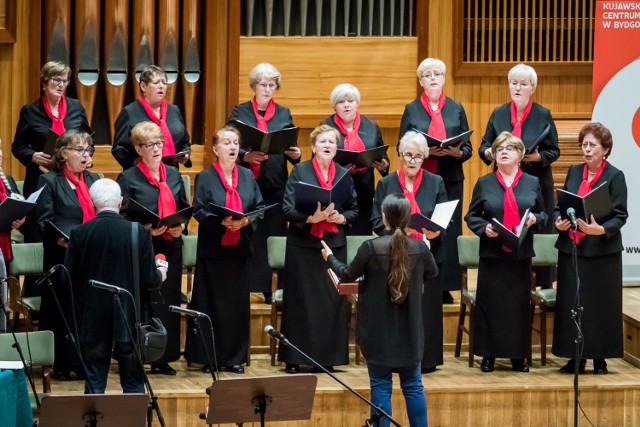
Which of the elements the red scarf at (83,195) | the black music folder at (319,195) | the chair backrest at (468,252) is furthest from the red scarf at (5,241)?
the chair backrest at (468,252)

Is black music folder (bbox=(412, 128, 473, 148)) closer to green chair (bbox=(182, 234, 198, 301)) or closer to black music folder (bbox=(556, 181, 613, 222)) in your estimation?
black music folder (bbox=(556, 181, 613, 222))

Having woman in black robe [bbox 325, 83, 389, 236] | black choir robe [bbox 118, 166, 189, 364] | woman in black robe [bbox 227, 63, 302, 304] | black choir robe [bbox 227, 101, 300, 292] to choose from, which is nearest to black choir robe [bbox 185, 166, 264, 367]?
black choir robe [bbox 118, 166, 189, 364]

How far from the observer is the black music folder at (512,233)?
7.26 meters

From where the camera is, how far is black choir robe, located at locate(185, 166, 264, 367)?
291 inches

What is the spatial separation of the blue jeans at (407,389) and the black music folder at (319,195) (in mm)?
1261

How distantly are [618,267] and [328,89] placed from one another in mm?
3082

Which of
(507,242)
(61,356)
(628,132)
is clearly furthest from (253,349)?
(628,132)

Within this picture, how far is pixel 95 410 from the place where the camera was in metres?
5.29

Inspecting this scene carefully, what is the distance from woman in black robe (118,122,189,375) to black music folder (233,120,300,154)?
51cm

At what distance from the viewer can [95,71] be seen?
30.8ft

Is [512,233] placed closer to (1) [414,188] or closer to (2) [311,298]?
(1) [414,188]

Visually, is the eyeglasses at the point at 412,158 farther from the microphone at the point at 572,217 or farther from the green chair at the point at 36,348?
the green chair at the point at 36,348

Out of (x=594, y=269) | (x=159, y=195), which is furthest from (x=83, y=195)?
(x=594, y=269)

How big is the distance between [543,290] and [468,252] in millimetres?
550
